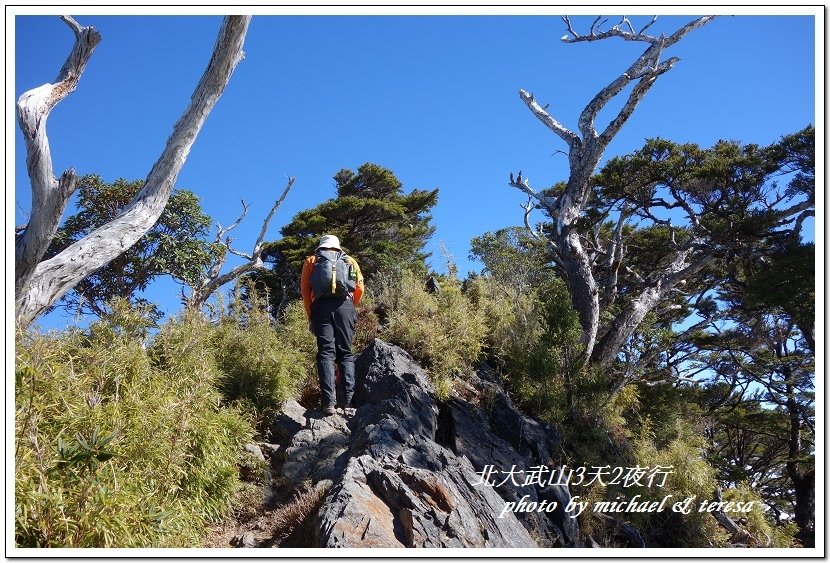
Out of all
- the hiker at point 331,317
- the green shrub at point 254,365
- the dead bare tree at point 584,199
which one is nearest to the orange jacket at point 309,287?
the hiker at point 331,317

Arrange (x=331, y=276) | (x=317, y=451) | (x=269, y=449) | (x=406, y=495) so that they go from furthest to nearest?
1. (x=331, y=276)
2. (x=269, y=449)
3. (x=317, y=451)
4. (x=406, y=495)

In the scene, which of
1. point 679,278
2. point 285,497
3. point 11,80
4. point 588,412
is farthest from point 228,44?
point 679,278

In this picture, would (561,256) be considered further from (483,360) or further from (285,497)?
(285,497)

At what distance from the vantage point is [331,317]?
239 inches

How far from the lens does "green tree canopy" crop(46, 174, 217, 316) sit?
1148cm

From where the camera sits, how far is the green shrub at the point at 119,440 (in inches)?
118

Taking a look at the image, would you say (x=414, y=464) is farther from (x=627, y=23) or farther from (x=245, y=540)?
(x=627, y=23)

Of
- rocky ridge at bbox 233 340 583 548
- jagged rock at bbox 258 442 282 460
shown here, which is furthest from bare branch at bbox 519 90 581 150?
jagged rock at bbox 258 442 282 460

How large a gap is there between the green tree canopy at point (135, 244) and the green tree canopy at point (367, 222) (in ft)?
12.3

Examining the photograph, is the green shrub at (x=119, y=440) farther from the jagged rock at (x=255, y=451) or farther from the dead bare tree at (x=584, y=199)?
the dead bare tree at (x=584, y=199)

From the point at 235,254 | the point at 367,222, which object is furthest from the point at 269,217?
the point at 367,222

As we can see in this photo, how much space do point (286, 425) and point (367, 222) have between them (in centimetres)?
1214

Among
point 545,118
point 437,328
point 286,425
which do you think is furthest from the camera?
point 545,118

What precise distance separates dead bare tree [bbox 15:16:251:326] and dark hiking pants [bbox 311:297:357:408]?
1962 millimetres
